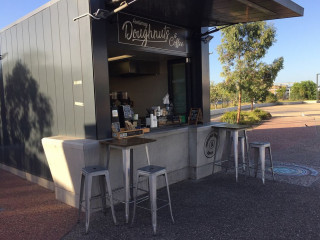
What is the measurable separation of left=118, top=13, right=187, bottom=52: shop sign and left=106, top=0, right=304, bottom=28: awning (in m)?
0.11

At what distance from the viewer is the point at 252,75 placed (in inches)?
496

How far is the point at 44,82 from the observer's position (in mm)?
4844

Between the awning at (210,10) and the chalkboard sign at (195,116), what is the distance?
5.54ft

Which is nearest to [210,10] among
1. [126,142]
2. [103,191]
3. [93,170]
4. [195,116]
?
[195,116]

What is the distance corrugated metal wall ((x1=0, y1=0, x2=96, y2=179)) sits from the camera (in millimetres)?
4020

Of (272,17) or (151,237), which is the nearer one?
(151,237)

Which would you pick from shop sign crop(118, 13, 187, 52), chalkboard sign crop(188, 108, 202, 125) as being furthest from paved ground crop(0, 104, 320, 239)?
shop sign crop(118, 13, 187, 52)

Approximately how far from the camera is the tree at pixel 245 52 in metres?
12.2

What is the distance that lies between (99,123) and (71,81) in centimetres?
86

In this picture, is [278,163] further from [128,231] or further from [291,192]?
[128,231]

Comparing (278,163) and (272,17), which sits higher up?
(272,17)

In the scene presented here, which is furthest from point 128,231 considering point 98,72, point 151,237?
point 98,72

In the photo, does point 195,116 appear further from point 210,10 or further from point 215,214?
point 215,214

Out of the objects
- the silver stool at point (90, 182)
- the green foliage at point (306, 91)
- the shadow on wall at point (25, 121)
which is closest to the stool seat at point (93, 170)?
the silver stool at point (90, 182)
